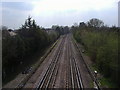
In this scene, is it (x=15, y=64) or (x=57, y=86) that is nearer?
(x=57, y=86)

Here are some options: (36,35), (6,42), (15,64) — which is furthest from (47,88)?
(36,35)

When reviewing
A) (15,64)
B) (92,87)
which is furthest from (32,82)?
(15,64)

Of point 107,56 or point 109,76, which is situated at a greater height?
point 107,56

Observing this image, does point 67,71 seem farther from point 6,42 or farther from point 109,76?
point 6,42

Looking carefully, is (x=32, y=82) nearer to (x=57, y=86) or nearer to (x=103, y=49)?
(x=57, y=86)

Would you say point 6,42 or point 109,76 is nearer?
point 109,76

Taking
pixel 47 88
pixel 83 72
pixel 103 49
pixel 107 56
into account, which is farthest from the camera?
pixel 83 72

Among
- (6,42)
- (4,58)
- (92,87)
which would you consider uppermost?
(6,42)

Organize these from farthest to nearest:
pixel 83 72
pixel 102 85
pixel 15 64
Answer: pixel 15 64
pixel 83 72
pixel 102 85

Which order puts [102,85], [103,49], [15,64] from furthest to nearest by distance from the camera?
[15,64]
[103,49]
[102,85]
